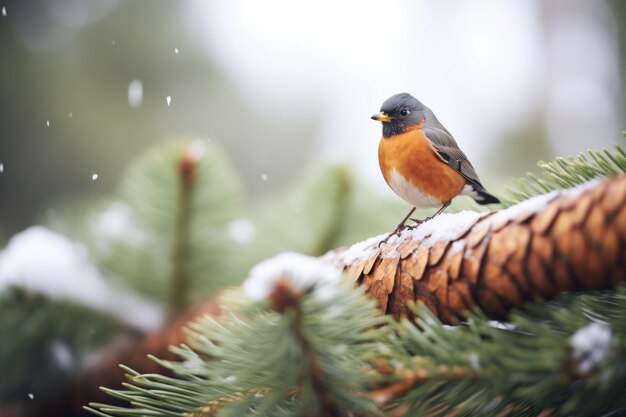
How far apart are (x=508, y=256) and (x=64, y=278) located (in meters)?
0.66

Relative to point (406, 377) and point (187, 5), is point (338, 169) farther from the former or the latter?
point (187, 5)

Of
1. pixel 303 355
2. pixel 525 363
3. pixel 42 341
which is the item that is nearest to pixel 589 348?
pixel 525 363

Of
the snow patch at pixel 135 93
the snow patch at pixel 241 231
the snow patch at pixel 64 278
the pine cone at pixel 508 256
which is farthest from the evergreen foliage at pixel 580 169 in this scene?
the snow patch at pixel 135 93

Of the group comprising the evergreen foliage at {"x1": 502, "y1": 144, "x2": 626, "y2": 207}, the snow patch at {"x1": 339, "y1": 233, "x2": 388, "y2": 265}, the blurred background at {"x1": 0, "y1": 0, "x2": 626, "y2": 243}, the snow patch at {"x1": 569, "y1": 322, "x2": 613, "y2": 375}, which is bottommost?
the snow patch at {"x1": 569, "y1": 322, "x2": 613, "y2": 375}

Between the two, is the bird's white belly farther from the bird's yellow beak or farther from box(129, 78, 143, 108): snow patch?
box(129, 78, 143, 108): snow patch

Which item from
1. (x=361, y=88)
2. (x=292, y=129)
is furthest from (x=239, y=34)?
(x=361, y=88)

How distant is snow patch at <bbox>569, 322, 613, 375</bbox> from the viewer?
35 centimetres

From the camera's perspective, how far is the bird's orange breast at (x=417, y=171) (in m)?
0.73

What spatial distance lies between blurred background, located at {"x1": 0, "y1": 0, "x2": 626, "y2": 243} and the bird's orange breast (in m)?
1.83

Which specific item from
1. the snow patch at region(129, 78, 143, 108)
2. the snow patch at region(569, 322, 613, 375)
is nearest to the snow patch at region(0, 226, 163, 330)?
the snow patch at region(569, 322, 613, 375)

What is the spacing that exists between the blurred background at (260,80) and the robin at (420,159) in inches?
71.4

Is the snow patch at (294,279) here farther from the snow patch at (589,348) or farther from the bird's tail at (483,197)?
the bird's tail at (483,197)

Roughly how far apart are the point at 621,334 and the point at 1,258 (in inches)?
32.3

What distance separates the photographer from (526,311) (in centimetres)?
41
